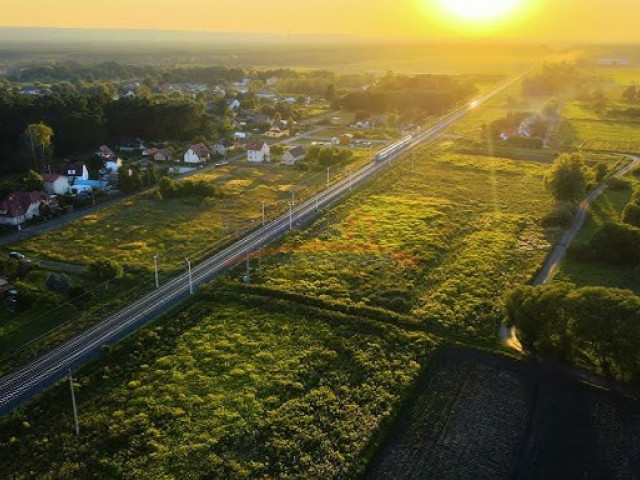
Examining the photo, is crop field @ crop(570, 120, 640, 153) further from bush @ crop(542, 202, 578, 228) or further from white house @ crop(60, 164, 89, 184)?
white house @ crop(60, 164, 89, 184)

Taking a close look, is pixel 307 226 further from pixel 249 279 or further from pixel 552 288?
pixel 552 288

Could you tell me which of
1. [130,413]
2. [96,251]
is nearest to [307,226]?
Answer: [96,251]

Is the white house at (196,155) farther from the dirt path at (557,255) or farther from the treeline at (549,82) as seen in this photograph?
the treeline at (549,82)

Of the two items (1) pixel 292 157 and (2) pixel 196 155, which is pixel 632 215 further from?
(2) pixel 196 155

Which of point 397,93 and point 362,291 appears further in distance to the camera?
point 397,93

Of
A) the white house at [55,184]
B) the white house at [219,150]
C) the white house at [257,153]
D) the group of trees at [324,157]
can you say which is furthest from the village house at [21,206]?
the group of trees at [324,157]

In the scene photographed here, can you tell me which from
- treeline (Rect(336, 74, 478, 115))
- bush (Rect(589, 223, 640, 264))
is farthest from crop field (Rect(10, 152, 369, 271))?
treeline (Rect(336, 74, 478, 115))
